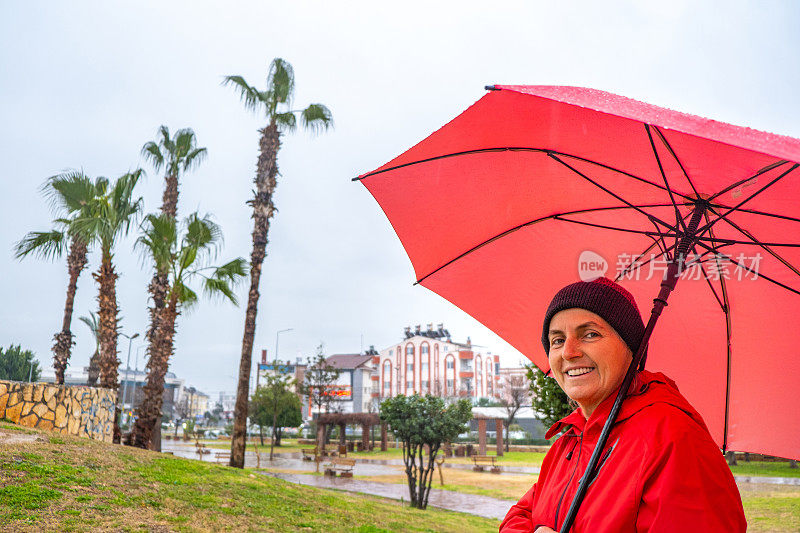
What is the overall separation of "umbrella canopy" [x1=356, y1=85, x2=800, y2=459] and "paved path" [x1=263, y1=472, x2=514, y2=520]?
447 inches

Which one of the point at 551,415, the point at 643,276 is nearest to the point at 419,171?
the point at 643,276

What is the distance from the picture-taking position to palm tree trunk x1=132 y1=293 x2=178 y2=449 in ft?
48.3

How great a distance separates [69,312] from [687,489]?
19.7 m

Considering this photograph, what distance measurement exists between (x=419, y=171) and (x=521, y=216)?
24.1 inches

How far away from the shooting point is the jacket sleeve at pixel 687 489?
138 centimetres

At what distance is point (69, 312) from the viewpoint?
18031 mm

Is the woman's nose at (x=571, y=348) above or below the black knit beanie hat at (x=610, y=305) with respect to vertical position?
below

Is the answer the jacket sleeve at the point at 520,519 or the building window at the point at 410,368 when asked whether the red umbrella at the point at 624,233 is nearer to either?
the jacket sleeve at the point at 520,519

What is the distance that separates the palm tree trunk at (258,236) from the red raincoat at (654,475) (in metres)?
15.0

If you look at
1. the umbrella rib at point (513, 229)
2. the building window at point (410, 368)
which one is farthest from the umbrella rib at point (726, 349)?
the building window at point (410, 368)

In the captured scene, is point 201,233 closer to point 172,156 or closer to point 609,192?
point 172,156

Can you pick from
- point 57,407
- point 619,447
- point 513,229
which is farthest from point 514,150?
point 57,407

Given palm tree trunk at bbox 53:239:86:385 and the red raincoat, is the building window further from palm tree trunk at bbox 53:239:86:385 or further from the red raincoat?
the red raincoat

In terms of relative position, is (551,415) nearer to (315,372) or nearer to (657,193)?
(657,193)
